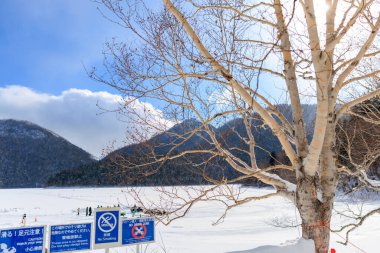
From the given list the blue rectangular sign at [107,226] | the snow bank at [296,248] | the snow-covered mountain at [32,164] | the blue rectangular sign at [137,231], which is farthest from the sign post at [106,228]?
the snow-covered mountain at [32,164]

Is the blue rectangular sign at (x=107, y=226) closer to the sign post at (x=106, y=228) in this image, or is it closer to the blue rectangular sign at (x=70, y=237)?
the sign post at (x=106, y=228)

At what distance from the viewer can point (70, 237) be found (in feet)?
20.7

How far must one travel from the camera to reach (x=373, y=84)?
19.7ft

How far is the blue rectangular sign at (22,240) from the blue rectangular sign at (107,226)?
3.31 feet

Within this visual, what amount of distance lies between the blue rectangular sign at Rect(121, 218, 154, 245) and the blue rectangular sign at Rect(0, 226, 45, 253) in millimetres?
1596

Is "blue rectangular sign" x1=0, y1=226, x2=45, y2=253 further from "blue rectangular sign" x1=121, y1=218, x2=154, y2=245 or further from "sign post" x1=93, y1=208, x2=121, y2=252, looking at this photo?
"blue rectangular sign" x1=121, y1=218, x2=154, y2=245

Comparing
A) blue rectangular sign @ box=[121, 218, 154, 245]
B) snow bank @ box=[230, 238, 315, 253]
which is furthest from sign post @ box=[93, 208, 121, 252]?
snow bank @ box=[230, 238, 315, 253]

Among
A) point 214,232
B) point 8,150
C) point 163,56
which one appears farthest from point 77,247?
point 8,150

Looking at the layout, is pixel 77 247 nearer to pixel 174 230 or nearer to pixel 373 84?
pixel 373 84

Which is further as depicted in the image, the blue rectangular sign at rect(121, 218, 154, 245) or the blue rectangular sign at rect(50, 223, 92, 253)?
the blue rectangular sign at rect(121, 218, 154, 245)

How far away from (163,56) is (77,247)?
13.8 ft

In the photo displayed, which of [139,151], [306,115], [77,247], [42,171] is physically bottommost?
[77,247]

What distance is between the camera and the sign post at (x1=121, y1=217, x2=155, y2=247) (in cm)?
692

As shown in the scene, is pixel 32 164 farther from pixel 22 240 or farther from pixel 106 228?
pixel 22 240
